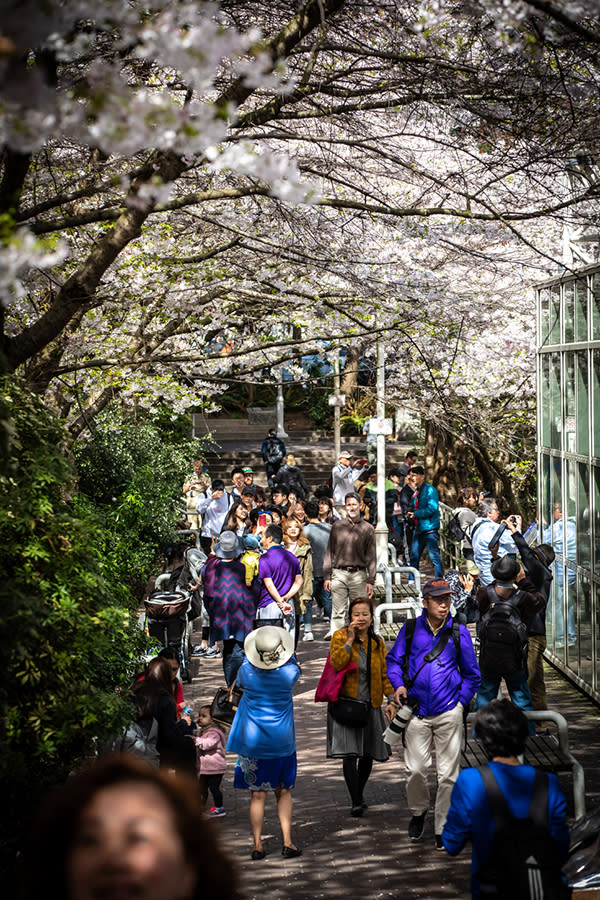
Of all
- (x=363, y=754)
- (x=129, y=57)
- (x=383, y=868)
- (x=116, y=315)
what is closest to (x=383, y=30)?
(x=129, y=57)

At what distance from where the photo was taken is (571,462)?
12.2 metres

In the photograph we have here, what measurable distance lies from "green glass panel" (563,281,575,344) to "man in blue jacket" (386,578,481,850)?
18.8ft

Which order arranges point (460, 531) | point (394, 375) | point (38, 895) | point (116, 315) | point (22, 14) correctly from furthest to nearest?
point (394, 375) → point (460, 531) → point (116, 315) → point (22, 14) → point (38, 895)

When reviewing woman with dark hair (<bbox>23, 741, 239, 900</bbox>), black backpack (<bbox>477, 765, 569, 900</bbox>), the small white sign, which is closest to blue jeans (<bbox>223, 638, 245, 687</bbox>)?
black backpack (<bbox>477, 765, 569, 900</bbox>)

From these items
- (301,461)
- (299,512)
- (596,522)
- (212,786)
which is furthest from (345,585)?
→ (301,461)

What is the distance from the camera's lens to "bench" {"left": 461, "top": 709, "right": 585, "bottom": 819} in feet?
22.1

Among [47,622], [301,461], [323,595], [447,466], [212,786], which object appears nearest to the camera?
[47,622]

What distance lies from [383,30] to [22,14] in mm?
5658

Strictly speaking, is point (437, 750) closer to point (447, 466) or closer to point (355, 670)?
point (355, 670)

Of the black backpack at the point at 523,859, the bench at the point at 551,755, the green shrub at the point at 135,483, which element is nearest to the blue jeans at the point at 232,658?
the green shrub at the point at 135,483

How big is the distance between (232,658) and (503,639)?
3.30 metres

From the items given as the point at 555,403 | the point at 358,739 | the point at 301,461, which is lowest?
the point at 358,739

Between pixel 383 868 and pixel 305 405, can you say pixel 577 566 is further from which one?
pixel 305 405

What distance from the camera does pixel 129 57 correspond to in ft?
22.4
